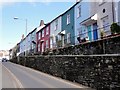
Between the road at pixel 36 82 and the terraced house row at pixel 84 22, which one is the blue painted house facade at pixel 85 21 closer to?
the terraced house row at pixel 84 22

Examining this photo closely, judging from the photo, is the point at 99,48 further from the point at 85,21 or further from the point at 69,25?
the point at 69,25

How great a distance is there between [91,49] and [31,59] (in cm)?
2178

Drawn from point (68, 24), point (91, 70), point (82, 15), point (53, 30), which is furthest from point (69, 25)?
point (91, 70)

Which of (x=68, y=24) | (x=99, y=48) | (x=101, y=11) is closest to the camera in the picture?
(x=99, y=48)

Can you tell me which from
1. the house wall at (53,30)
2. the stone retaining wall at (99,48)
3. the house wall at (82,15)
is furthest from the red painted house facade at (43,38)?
the stone retaining wall at (99,48)

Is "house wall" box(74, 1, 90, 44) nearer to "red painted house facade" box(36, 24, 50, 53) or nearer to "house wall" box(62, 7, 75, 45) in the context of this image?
→ "house wall" box(62, 7, 75, 45)

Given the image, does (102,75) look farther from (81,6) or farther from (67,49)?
(81,6)

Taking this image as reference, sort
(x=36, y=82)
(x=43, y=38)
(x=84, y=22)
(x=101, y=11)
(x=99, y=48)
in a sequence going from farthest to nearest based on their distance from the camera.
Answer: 1. (x=43, y=38)
2. (x=84, y=22)
3. (x=101, y=11)
4. (x=36, y=82)
5. (x=99, y=48)

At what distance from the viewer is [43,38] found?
49.5 m

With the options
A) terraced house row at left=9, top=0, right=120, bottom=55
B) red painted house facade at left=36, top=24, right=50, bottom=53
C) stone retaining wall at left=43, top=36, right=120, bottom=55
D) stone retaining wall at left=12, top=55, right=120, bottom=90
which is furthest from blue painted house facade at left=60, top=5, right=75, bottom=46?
stone retaining wall at left=43, top=36, right=120, bottom=55

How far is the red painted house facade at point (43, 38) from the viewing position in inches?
1796

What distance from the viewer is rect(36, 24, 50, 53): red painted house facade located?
45625 millimetres

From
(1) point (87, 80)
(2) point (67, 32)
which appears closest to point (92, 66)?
(1) point (87, 80)

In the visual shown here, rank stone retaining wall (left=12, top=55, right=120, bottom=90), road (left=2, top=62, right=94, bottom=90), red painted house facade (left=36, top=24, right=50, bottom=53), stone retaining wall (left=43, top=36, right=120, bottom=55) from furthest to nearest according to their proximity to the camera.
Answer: red painted house facade (left=36, top=24, right=50, bottom=53)
road (left=2, top=62, right=94, bottom=90)
stone retaining wall (left=43, top=36, right=120, bottom=55)
stone retaining wall (left=12, top=55, right=120, bottom=90)
